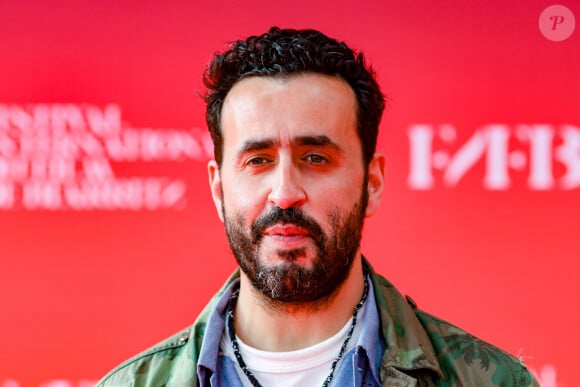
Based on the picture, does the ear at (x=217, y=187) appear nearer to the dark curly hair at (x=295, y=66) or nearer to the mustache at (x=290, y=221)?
the dark curly hair at (x=295, y=66)

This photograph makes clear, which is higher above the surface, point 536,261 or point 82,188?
point 82,188

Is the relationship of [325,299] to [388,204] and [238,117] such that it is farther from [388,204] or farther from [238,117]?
[388,204]

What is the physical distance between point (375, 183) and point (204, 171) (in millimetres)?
1164

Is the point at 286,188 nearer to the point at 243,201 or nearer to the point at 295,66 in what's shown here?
the point at 243,201

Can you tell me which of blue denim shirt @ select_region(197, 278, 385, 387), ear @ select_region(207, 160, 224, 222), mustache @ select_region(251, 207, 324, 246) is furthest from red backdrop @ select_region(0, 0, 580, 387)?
mustache @ select_region(251, 207, 324, 246)

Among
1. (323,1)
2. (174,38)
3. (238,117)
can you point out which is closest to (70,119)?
(174,38)

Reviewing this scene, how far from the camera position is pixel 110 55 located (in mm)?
3207

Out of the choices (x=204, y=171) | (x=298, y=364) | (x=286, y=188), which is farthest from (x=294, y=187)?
(x=204, y=171)

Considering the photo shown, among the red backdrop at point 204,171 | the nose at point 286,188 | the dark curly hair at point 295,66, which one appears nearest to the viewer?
the nose at point 286,188

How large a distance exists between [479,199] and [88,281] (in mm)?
1370

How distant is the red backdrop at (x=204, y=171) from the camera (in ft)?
10.3

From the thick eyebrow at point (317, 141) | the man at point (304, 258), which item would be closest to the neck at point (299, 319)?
the man at point (304, 258)

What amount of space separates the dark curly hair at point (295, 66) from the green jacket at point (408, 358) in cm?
35

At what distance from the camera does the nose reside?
192cm
